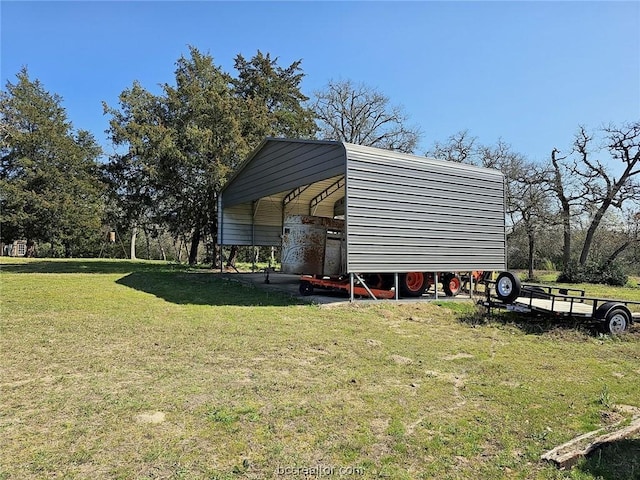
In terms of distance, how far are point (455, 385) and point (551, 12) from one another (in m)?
8.40

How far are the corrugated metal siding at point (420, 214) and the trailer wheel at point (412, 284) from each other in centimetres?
57

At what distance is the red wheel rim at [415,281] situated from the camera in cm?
1125

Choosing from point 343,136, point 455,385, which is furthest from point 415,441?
point 343,136

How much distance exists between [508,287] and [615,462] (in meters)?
5.95

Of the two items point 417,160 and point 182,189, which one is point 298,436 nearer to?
point 417,160

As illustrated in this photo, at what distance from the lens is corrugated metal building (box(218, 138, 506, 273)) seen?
9.73 metres

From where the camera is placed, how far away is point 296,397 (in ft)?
12.8

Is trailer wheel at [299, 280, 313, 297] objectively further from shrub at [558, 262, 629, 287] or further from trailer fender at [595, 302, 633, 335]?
shrub at [558, 262, 629, 287]

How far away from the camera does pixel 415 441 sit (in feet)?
10.1

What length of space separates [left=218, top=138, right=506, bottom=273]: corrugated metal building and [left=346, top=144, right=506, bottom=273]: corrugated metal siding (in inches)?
0.9

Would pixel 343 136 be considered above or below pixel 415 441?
above

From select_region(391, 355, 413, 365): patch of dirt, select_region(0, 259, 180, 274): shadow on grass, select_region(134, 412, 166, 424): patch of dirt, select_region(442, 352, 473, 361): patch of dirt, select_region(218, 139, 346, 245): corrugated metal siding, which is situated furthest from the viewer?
select_region(0, 259, 180, 274): shadow on grass

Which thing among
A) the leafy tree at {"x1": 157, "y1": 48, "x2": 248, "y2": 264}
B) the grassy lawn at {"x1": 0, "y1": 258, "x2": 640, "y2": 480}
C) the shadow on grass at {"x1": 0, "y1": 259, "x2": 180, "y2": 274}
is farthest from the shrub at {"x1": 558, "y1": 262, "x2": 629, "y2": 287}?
the shadow on grass at {"x1": 0, "y1": 259, "x2": 180, "y2": 274}

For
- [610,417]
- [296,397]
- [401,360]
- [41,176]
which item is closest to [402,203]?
[401,360]
